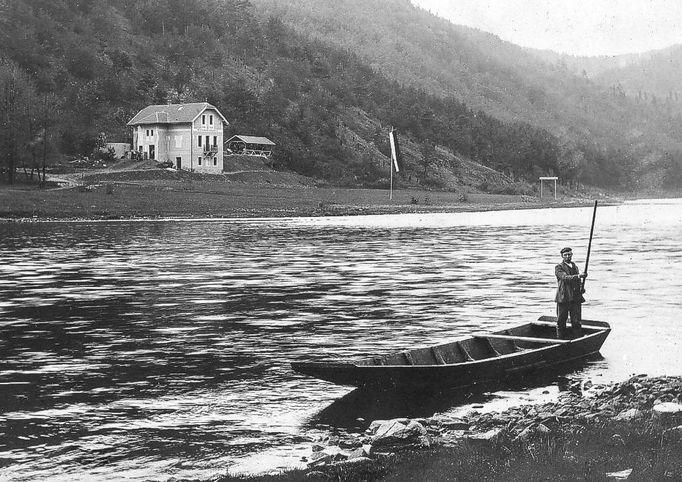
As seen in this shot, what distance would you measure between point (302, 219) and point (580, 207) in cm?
9239

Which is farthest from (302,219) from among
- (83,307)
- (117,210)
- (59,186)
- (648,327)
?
(648,327)

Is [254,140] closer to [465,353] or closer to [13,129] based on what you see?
[13,129]

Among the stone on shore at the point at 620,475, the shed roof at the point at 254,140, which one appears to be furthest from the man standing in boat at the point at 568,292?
the shed roof at the point at 254,140

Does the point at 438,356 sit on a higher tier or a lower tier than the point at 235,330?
higher

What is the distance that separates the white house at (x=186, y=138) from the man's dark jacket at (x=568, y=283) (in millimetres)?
132628

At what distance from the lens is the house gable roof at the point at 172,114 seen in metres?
158

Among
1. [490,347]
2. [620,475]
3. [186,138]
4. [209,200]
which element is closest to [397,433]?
[620,475]

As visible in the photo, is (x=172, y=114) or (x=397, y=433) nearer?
(x=397, y=433)

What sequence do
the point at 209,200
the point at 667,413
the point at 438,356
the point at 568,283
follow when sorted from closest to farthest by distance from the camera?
the point at 667,413
the point at 438,356
the point at 568,283
the point at 209,200

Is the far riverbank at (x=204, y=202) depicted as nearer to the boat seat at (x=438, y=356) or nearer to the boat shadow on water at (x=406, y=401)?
the boat seat at (x=438, y=356)

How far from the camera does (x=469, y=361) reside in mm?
22219

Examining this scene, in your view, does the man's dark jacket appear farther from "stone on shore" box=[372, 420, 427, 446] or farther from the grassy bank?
the grassy bank

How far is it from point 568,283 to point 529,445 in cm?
1023

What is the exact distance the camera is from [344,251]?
66.9 metres
